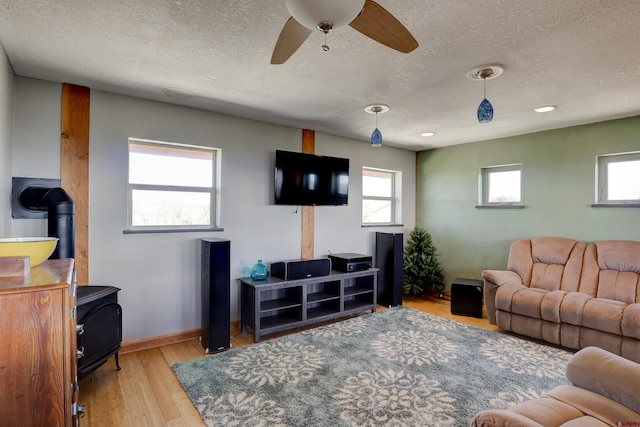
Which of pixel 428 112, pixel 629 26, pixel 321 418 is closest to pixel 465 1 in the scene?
pixel 629 26

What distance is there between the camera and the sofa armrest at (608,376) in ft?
4.74

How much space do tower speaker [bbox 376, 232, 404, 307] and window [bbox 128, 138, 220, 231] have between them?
2.49 metres

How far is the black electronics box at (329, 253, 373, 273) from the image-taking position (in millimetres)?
4051

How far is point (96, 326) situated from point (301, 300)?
6.28 ft

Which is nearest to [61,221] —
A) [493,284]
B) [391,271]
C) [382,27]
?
[382,27]

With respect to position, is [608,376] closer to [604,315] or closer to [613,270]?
[604,315]

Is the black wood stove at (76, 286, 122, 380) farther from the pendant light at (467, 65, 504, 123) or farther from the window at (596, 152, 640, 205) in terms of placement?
the window at (596, 152, 640, 205)

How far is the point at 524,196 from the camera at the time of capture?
14.2 ft

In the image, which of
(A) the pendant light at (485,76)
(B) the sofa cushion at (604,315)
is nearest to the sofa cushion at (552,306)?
(B) the sofa cushion at (604,315)

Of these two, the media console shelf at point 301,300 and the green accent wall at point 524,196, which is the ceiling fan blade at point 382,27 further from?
the green accent wall at point 524,196

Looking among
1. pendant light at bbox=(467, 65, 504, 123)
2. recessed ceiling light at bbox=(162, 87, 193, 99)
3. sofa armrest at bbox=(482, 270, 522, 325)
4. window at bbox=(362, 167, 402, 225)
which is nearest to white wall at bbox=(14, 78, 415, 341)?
recessed ceiling light at bbox=(162, 87, 193, 99)

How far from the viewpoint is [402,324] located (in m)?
3.78

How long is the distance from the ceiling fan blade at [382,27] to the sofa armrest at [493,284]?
3049 millimetres

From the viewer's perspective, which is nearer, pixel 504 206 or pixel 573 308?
pixel 573 308
